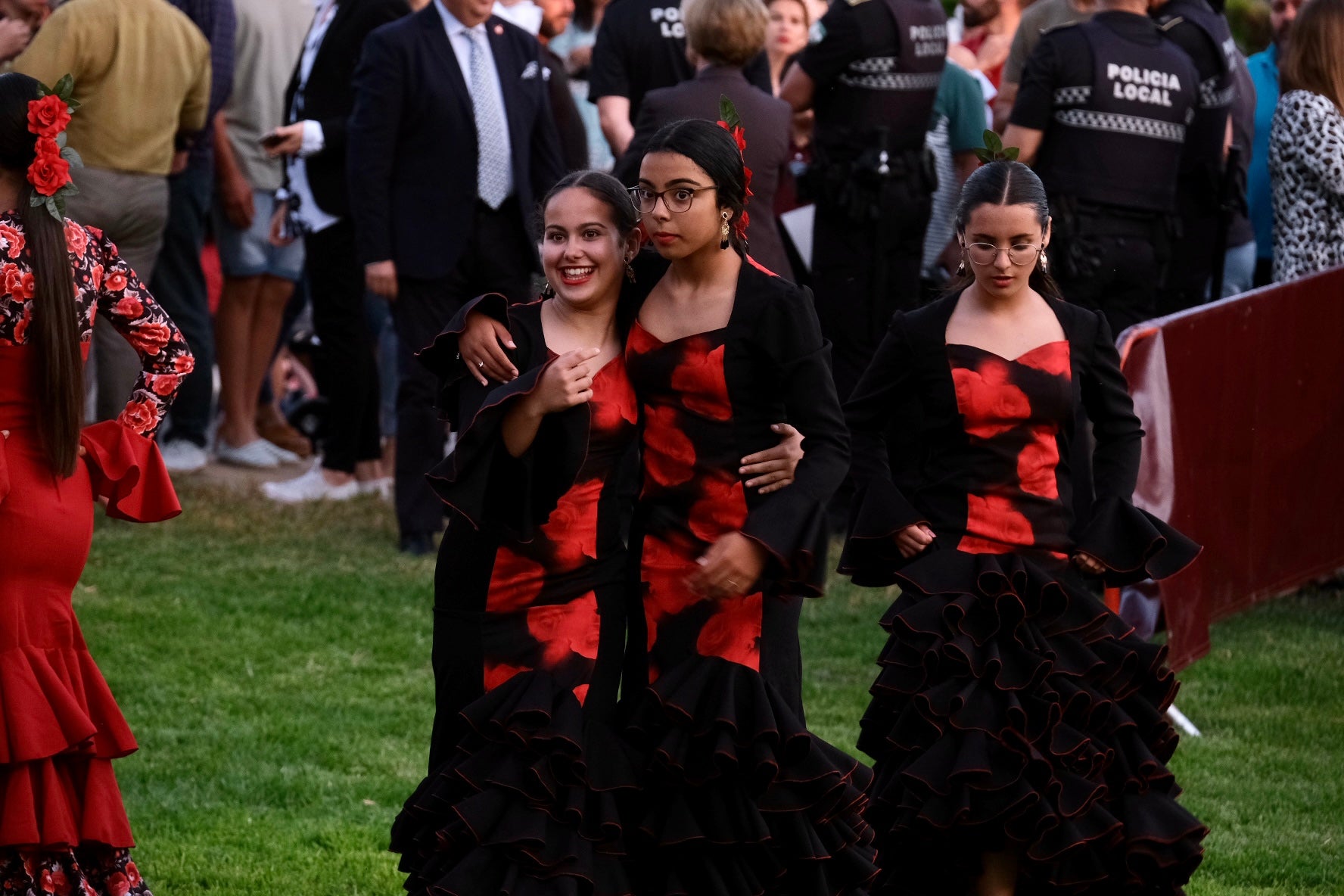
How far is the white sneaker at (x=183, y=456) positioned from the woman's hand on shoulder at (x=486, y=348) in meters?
6.32

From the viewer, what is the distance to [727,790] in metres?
3.95

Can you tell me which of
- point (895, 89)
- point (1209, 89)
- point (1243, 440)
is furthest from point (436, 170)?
point (1243, 440)

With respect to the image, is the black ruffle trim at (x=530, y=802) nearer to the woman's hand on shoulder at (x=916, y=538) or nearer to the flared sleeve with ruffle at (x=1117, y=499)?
the woman's hand on shoulder at (x=916, y=538)

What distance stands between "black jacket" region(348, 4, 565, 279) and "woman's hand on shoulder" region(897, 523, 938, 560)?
382 cm

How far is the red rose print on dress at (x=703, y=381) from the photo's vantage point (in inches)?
160

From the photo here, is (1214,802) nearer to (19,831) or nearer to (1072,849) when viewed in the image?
(1072,849)

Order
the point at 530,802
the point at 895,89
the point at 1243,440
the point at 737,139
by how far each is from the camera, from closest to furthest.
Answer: the point at 530,802 < the point at 737,139 < the point at 1243,440 < the point at 895,89

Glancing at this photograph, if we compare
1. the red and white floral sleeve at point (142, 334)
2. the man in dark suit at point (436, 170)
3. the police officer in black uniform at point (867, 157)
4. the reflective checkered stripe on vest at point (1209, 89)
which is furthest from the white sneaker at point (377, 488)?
the red and white floral sleeve at point (142, 334)

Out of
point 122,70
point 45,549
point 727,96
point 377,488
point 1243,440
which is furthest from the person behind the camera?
point 377,488

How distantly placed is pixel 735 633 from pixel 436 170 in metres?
4.56

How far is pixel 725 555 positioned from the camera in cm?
375

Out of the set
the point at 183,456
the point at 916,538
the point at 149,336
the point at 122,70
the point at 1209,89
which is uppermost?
the point at 149,336

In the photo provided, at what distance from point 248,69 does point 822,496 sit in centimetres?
713

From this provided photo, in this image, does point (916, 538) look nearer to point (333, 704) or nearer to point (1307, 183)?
point (333, 704)
